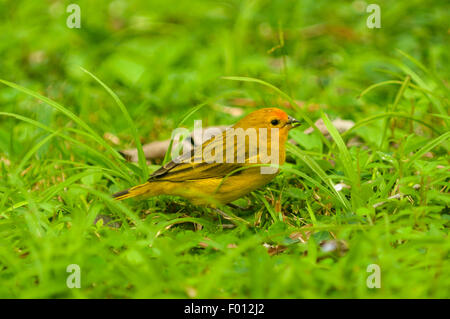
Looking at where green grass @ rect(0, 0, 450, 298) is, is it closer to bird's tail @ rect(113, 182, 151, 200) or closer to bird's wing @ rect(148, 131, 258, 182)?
bird's tail @ rect(113, 182, 151, 200)

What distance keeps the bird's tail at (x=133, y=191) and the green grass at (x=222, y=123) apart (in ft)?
0.30

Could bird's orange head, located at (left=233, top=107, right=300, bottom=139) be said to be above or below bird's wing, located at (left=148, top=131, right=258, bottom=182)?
above

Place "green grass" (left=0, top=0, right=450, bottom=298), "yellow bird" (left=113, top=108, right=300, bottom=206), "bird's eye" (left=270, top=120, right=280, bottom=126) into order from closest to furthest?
"green grass" (left=0, top=0, right=450, bottom=298) → "yellow bird" (left=113, top=108, right=300, bottom=206) → "bird's eye" (left=270, top=120, right=280, bottom=126)

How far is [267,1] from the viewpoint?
743cm

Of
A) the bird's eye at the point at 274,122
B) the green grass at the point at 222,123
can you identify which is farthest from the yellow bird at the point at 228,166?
the green grass at the point at 222,123

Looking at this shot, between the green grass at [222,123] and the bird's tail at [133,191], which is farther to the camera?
the bird's tail at [133,191]

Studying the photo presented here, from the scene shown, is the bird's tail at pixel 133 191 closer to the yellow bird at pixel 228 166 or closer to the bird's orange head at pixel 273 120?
the yellow bird at pixel 228 166

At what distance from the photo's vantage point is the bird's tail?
373 cm

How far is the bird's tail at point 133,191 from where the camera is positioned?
373 cm

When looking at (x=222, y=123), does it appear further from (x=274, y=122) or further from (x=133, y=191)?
(x=133, y=191)

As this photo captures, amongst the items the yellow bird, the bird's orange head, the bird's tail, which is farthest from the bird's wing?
the bird's orange head

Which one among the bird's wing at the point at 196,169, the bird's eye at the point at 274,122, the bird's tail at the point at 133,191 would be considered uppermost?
the bird's eye at the point at 274,122

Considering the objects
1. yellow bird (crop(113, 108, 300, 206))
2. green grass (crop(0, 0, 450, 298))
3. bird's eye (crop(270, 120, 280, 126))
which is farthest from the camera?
bird's eye (crop(270, 120, 280, 126))
